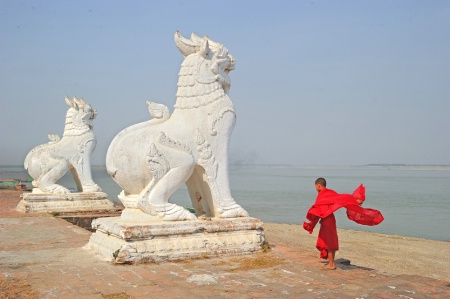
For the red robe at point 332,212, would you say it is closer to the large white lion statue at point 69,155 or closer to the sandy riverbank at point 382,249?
the sandy riverbank at point 382,249

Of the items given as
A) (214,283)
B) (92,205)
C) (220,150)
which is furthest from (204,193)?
(92,205)

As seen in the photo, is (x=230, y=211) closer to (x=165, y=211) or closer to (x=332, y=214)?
(x=165, y=211)

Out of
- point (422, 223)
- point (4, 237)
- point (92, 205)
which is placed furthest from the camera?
point (422, 223)

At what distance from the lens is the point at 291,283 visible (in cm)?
501

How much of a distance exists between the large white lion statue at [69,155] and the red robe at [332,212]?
26.6ft

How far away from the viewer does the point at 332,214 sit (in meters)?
5.60

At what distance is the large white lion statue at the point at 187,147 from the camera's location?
631 cm

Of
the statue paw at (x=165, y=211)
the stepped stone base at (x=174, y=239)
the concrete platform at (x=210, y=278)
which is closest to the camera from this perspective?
the concrete platform at (x=210, y=278)

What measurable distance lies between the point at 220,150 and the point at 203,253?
1.33 meters

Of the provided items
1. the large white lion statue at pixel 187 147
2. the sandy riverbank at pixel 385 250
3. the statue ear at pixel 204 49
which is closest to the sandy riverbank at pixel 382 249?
the sandy riverbank at pixel 385 250

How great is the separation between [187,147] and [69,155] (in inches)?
267

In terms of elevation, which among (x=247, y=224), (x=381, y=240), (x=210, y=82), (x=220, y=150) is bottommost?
(x=381, y=240)

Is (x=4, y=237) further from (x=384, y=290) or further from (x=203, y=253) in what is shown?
(x=384, y=290)

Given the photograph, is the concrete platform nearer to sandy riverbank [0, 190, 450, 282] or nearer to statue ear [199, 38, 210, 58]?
statue ear [199, 38, 210, 58]
